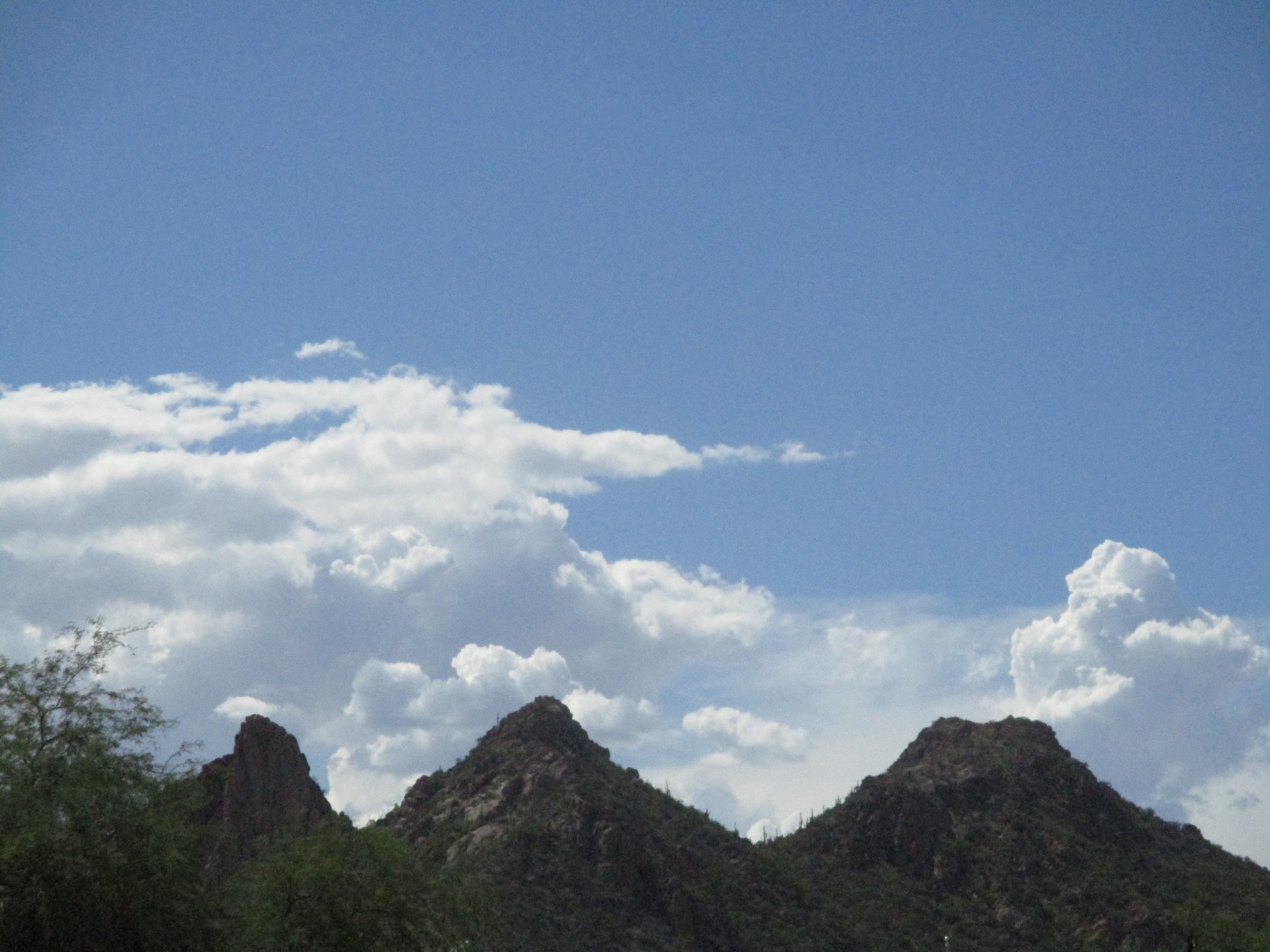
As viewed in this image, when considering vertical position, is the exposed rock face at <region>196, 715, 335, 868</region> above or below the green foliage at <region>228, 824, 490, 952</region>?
above

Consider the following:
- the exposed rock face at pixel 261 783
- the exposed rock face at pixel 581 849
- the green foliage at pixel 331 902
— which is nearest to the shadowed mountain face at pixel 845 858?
the exposed rock face at pixel 581 849

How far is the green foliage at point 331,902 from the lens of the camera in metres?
38.7

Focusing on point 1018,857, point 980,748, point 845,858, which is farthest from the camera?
point 980,748

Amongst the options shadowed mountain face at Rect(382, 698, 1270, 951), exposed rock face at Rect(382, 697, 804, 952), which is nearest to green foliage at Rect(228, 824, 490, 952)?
shadowed mountain face at Rect(382, 698, 1270, 951)

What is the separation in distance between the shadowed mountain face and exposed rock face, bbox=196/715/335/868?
831 cm

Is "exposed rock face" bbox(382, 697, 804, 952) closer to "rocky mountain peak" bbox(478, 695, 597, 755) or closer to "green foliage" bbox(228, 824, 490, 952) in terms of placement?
"rocky mountain peak" bbox(478, 695, 597, 755)

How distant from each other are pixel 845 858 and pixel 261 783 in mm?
42244

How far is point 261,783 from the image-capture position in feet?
273

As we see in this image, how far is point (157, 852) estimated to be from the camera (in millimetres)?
34562

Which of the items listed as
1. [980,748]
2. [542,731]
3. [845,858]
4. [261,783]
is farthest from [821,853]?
[261,783]

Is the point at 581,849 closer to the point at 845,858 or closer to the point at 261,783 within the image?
the point at 261,783

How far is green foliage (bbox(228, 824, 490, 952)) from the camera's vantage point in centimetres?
3869

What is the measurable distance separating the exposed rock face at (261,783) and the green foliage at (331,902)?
3607 centimetres

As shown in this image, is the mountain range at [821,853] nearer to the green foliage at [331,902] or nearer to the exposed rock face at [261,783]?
the exposed rock face at [261,783]
